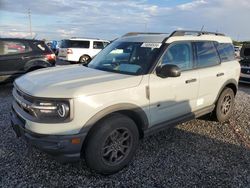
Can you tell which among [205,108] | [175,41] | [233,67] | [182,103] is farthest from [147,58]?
[233,67]

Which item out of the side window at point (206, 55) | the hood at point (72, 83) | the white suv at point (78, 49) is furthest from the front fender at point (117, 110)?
the white suv at point (78, 49)

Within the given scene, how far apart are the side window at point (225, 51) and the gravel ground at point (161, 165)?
151 centimetres

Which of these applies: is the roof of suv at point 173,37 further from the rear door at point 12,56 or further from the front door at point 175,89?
the rear door at point 12,56

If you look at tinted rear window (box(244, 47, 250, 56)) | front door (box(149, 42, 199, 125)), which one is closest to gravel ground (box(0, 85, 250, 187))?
front door (box(149, 42, 199, 125))

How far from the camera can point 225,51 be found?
5.48m

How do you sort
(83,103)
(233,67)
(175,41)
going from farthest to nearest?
(233,67) → (175,41) → (83,103)

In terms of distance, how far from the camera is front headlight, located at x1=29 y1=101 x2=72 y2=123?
3.02 meters

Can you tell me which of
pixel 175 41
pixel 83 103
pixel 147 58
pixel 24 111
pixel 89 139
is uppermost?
pixel 175 41

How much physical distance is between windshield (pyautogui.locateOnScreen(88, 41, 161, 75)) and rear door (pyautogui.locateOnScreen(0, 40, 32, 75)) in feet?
15.2

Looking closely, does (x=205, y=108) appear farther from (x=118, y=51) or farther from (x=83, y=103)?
(x=83, y=103)

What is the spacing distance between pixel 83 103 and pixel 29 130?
28.8 inches

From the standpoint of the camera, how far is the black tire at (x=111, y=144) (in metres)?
3.25

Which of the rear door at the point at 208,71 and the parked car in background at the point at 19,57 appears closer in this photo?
the rear door at the point at 208,71

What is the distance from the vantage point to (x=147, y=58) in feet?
13.1
